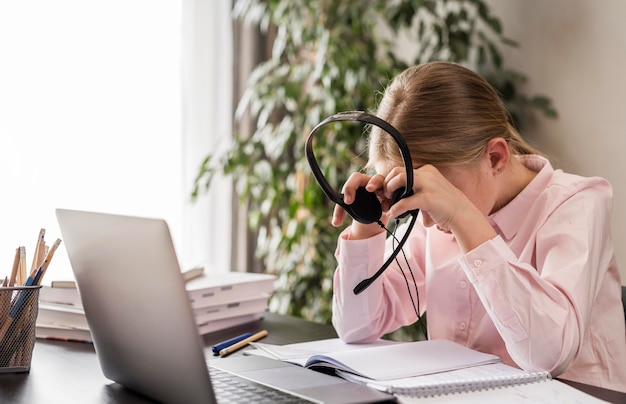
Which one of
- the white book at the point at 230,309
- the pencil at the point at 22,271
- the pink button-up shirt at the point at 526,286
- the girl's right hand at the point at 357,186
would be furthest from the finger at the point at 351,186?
the pencil at the point at 22,271

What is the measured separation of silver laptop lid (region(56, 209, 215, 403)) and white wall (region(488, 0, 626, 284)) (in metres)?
1.46

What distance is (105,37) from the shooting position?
8.23 feet

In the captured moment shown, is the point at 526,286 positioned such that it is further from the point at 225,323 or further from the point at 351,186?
the point at 225,323

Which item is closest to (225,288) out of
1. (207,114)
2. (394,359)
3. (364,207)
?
(364,207)

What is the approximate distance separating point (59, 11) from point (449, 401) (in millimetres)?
2011

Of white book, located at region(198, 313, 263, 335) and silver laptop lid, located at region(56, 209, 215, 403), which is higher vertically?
silver laptop lid, located at region(56, 209, 215, 403)

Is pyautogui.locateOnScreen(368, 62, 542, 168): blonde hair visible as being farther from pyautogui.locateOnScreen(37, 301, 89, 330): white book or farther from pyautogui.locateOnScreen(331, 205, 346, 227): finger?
pyautogui.locateOnScreen(37, 301, 89, 330): white book

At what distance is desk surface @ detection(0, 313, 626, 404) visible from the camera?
92 centimetres

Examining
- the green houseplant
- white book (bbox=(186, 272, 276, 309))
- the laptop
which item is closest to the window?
the green houseplant

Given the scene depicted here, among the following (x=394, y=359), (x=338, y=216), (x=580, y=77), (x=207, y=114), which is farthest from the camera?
(x=207, y=114)

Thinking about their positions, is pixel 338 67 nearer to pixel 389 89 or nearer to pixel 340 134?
pixel 340 134

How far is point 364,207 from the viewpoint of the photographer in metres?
1.14

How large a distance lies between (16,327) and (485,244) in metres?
0.65

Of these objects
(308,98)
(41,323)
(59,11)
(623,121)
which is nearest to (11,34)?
(59,11)
